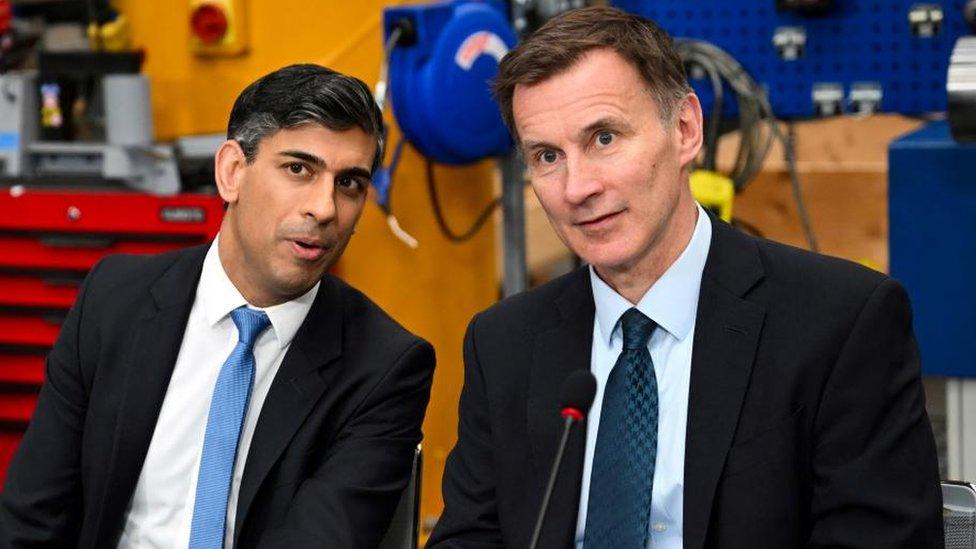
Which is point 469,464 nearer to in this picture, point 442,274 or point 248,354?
point 248,354

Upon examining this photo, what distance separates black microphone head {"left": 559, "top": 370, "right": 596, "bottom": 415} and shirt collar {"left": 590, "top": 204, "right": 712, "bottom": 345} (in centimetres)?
27

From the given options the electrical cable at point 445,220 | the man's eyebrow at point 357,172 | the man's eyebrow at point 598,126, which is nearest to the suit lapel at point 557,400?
the man's eyebrow at point 598,126

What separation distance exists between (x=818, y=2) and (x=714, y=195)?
45 centimetres

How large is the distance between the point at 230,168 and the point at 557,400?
25.0 inches

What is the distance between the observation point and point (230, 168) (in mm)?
2090

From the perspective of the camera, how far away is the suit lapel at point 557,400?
171cm

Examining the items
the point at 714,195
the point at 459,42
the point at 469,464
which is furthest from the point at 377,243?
the point at 469,464

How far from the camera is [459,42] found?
303 centimetres

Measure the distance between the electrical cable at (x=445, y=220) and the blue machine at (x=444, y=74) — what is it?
0.22 metres

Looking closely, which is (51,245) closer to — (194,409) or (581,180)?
(194,409)

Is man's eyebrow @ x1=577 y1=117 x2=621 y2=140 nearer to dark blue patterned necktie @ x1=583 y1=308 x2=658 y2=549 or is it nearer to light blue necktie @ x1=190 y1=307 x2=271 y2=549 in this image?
dark blue patterned necktie @ x1=583 y1=308 x2=658 y2=549

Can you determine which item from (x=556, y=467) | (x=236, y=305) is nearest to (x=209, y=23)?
(x=236, y=305)

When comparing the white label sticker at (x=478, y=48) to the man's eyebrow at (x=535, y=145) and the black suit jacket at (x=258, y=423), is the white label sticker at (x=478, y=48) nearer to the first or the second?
the black suit jacket at (x=258, y=423)

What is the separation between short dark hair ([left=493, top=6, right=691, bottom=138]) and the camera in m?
1.69
